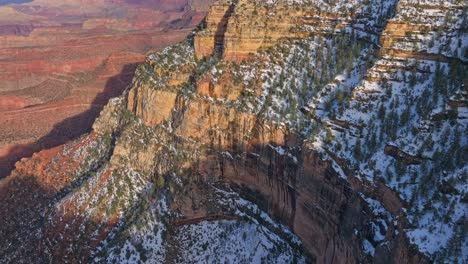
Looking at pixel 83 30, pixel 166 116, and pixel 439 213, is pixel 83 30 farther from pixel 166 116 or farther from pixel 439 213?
pixel 439 213

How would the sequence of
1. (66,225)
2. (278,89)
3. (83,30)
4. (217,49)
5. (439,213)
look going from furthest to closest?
1. (83,30)
2. (217,49)
3. (66,225)
4. (278,89)
5. (439,213)

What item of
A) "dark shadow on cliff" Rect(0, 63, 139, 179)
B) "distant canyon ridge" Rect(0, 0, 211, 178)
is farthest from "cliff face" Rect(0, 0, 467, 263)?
"distant canyon ridge" Rect(0, 0, 211, 178)

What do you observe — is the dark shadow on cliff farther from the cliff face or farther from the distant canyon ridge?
the cliff face

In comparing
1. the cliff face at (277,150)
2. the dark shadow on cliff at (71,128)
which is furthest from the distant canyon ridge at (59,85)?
the cliff face at (277,150)

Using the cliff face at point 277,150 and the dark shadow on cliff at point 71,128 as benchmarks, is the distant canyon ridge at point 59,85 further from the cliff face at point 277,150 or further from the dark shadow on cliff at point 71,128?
the cliff face at point 277,150

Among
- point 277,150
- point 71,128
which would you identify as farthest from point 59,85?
point 277,150

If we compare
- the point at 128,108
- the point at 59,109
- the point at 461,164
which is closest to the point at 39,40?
the point at 59,109

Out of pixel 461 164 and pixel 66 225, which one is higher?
pixel 461 164
